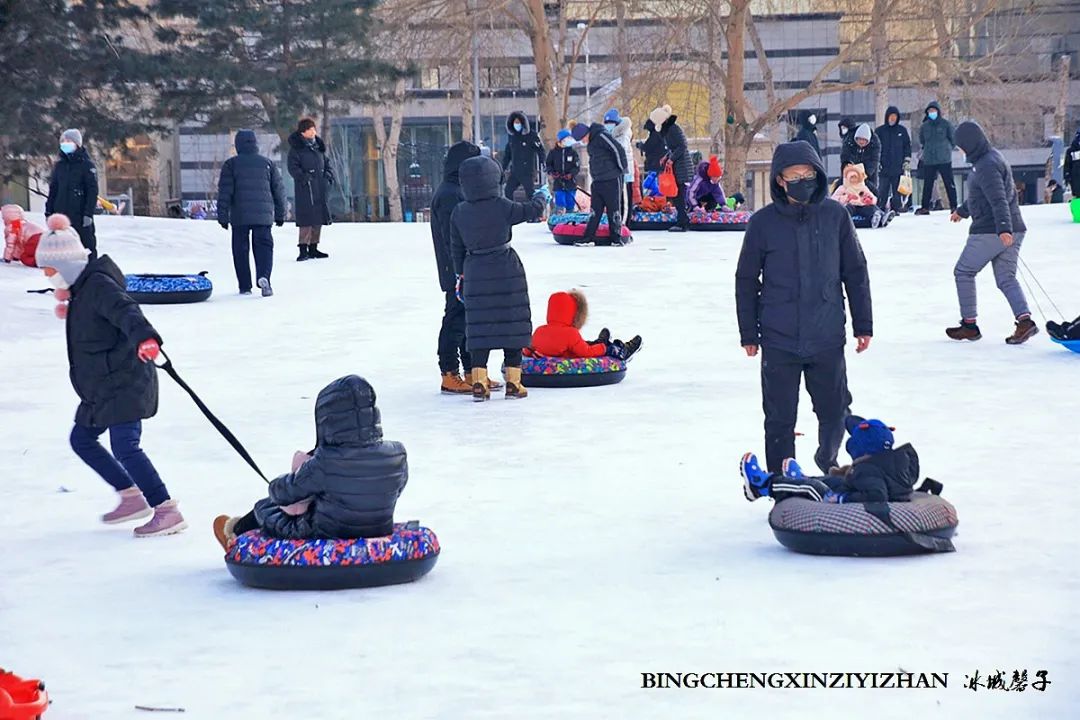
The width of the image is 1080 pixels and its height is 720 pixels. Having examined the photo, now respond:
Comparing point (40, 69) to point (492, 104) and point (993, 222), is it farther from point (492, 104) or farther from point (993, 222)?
point (492, 104)

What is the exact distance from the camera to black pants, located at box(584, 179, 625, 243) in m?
21.0

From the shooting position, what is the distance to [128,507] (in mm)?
7500

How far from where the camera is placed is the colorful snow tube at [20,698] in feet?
14.2

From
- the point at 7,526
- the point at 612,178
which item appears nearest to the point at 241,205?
the point at 612,178

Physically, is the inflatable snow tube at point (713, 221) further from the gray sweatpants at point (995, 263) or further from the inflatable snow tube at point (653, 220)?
the gray sweatpants at point (995, 263)

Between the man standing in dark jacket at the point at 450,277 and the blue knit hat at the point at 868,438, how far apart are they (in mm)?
4942

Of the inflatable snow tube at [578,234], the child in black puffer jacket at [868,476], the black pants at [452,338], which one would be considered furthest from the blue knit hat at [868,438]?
the inflatable snow tube at [578,234]

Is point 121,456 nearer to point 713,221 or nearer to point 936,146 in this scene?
point 713,221

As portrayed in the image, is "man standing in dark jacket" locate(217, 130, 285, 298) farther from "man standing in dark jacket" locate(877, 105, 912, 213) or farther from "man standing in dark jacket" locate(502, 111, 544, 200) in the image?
"man standing in dark jacket" locate(877, 105, 912, 213)

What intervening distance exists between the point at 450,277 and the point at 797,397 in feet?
14.4

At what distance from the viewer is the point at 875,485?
646 centimetres

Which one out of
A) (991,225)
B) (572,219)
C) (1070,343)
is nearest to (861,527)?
(1070,343)

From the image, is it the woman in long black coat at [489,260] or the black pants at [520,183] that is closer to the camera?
the woman in long black coat at [489,260]

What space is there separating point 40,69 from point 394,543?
26533 millimetres
